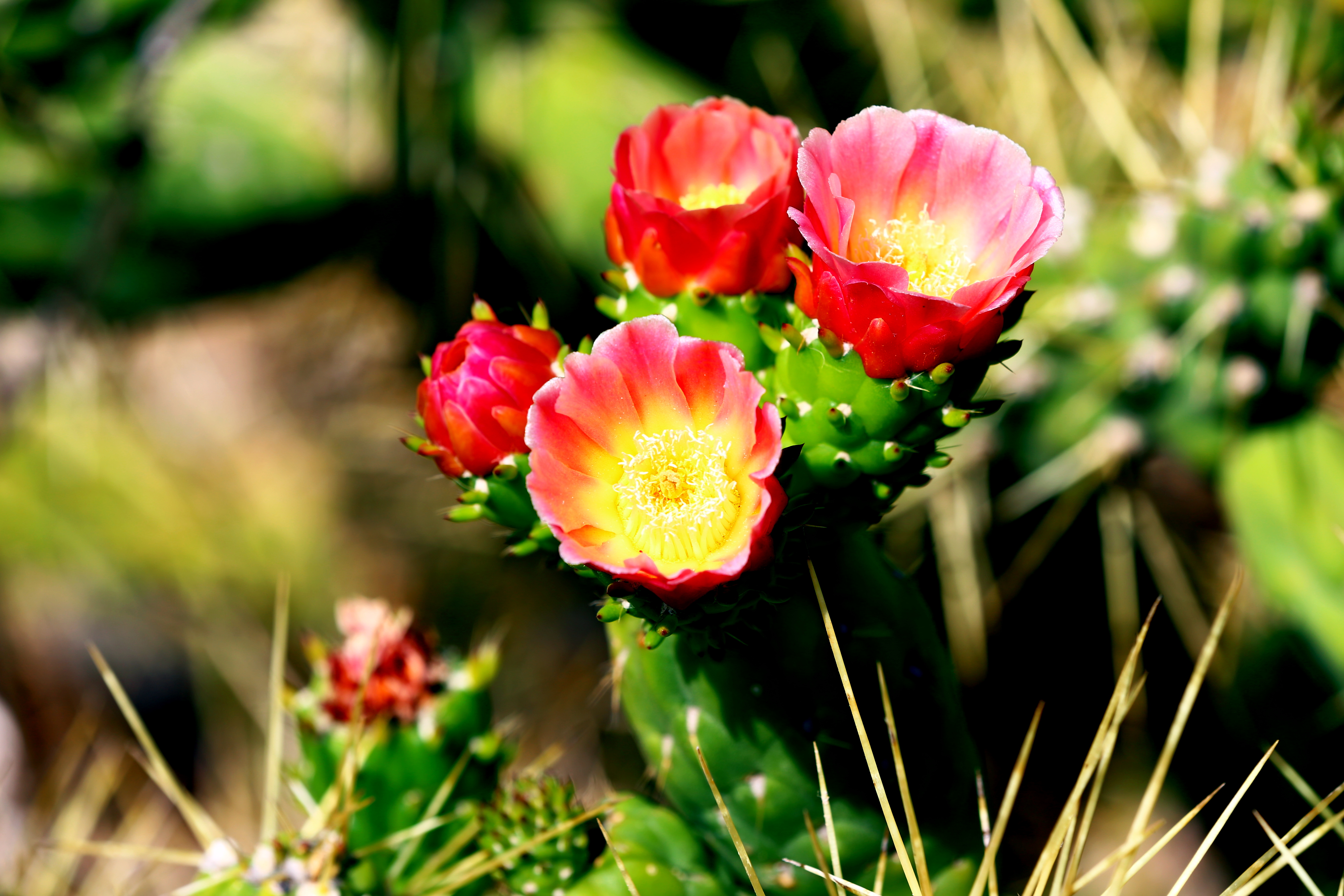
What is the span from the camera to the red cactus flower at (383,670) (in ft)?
3.63

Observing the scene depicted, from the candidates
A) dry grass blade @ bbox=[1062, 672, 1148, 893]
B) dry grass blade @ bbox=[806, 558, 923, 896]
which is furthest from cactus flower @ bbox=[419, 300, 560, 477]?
dry grass blade @ bbox=[1062, 672, 1148, 893]

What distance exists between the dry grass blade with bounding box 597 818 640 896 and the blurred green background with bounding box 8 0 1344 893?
467 millimetres

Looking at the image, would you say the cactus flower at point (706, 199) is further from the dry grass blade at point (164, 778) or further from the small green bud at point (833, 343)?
the dry grass blade at point (164, 778)

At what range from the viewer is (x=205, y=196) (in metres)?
2.05

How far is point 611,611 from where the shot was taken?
71cm

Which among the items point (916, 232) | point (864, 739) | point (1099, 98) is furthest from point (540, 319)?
point (1099, 98)

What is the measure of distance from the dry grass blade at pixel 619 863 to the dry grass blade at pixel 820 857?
0.48 ft

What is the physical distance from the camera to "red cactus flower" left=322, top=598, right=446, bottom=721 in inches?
43.5

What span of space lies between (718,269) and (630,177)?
0.37ft

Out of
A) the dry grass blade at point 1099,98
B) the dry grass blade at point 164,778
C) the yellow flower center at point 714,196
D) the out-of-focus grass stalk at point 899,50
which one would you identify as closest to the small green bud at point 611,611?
the yellow flower center at point 714,196

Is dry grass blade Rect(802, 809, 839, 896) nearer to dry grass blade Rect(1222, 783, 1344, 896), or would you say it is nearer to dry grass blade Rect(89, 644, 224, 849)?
dry grass blade Rect(1222, 783, 1344, 896)

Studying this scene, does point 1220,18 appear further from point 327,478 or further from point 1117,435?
point 327,478

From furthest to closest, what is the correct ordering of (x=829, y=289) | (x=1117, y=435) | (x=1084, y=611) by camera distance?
(x=1084, y=611), (x=1117, y=435), (x=829, y=289)

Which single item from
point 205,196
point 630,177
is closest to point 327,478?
point 205,196
